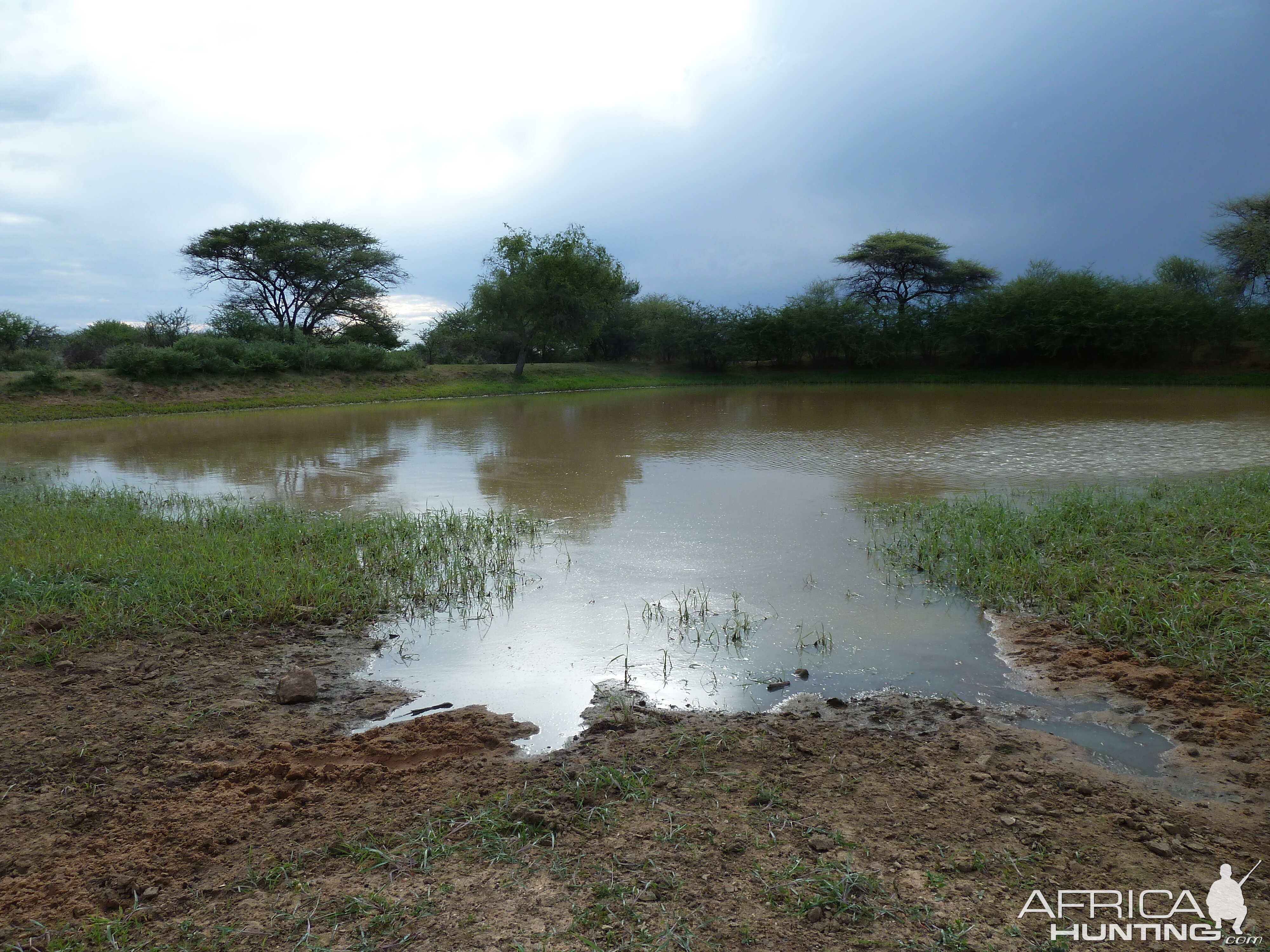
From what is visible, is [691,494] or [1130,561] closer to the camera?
[1130,561]

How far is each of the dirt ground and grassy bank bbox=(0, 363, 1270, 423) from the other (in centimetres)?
2126

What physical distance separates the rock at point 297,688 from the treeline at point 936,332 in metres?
30.2

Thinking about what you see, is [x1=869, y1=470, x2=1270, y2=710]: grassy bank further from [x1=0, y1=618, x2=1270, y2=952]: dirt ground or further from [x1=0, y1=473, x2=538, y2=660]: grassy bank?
[x1=0, y1=473, x2=538, y2=660]: grassy bank

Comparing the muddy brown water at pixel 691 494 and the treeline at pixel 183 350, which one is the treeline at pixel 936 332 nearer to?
the treeline at pixel 183 350

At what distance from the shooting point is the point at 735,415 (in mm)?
20078

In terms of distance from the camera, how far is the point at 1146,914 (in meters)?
2.07

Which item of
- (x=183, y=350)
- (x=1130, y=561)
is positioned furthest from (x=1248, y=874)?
(x=183, y=350)

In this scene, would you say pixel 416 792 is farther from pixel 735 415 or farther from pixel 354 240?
pixel 354 240

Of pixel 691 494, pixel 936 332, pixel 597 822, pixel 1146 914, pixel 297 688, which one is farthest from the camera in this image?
pixel 936 332

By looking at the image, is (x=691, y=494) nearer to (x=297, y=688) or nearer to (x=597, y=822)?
(x=297, y=688)

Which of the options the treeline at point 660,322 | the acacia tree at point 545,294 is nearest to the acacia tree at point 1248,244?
the treeline at point 660,322

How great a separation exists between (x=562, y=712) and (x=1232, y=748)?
2692 mm

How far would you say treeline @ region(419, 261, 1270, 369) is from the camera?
31266 mm

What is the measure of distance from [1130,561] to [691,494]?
4541mm
